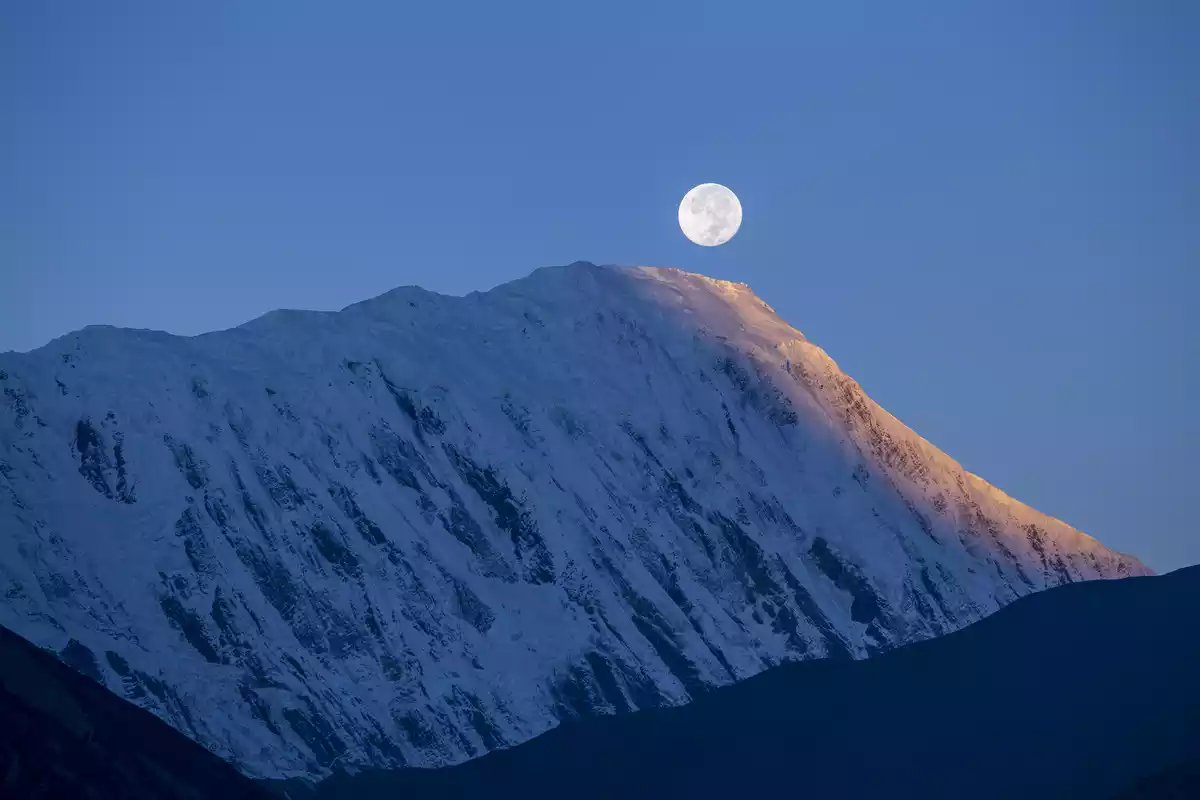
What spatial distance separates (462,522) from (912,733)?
5004 centimetres

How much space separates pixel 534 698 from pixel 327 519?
27734 millimetres

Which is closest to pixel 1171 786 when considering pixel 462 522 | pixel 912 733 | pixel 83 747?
pixel 912 733

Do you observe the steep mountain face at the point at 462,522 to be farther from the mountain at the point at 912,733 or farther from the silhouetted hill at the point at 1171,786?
the silhouetted hill at the point at 1171,786

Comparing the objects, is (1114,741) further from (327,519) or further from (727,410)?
(327,519)

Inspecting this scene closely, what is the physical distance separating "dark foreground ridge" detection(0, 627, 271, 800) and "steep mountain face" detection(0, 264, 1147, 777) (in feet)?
244

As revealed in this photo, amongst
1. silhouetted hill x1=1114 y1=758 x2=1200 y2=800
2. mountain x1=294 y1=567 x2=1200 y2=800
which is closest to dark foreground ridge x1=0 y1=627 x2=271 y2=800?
silhouetted hill x1=1114 y1=758 x2=1200 y2=800

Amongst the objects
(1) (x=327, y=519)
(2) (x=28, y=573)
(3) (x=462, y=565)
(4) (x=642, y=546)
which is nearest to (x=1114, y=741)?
(4) (x=642, y=546)

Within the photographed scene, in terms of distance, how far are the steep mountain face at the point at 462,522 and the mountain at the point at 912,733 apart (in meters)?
3.15

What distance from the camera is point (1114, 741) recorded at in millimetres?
144625

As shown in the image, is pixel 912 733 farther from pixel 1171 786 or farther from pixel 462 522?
pixel 462 522

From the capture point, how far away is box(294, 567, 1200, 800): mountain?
13988 centimetres

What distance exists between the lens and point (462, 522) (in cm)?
16325

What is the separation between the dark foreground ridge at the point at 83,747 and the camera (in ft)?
182

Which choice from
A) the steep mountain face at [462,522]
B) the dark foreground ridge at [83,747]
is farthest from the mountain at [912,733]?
the dark foreground ridge at [83,747]
